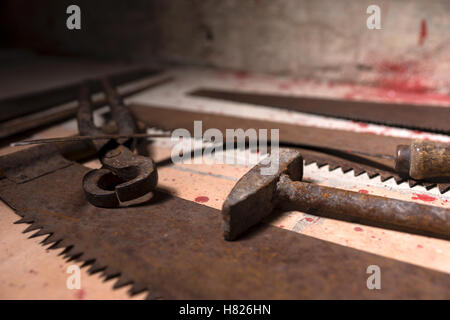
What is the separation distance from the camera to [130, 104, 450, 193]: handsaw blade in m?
2.06

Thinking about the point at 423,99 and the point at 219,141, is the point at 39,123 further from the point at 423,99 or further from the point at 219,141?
the point at 423,99

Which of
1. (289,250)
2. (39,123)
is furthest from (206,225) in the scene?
(39,123)

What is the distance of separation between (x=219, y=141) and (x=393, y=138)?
1166mm

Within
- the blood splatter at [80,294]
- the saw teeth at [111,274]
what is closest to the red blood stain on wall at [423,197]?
the saw teeth at [111,274]

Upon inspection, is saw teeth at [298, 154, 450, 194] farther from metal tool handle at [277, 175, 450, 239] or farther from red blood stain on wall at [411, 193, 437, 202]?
metal tool handle at [277, 175, 450, 239]

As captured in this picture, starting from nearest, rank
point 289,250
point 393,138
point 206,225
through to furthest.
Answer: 1. point 289,250
2. point 206,225
3. point 393,138

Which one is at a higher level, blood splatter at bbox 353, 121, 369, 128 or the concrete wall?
the concrete wall

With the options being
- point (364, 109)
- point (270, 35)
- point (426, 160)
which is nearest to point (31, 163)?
point (426, 160)

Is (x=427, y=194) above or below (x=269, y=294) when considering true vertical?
above

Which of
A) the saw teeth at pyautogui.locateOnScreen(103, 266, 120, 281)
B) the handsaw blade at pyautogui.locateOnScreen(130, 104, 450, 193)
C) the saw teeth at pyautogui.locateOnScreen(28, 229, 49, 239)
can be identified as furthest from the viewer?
the handsaw blade at pyautogui.locateOnScreen(130, 104, 450, 193)

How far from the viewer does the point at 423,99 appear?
338 cm

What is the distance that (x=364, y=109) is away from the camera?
3070 millimetres

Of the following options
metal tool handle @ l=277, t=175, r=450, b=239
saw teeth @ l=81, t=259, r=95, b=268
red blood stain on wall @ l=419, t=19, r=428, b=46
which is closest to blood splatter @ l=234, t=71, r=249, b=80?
red blood stain on wall @ l=419, t=19, r=428, b=46
